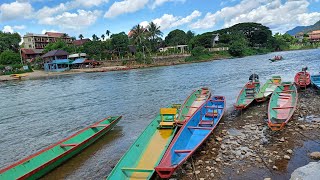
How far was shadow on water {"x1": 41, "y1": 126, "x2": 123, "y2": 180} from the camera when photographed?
10602 mm

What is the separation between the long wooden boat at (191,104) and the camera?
14034 mm

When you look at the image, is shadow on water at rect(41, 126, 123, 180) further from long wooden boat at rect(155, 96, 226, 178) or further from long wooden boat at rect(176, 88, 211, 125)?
long wooden boat at rect(176, 88, 211, 125)

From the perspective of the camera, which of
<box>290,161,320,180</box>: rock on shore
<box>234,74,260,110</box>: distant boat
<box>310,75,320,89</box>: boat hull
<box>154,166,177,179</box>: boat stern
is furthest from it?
<box>310,75,320,89</box>: boat hull

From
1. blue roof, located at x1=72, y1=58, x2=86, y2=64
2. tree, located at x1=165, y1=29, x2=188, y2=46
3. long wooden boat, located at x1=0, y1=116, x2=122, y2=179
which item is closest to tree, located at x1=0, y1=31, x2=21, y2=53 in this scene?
blue roof, located at x1=72, y1=58, x2=86, y2=64

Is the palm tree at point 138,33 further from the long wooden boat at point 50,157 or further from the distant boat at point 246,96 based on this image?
the long wooden boat at point 50,157

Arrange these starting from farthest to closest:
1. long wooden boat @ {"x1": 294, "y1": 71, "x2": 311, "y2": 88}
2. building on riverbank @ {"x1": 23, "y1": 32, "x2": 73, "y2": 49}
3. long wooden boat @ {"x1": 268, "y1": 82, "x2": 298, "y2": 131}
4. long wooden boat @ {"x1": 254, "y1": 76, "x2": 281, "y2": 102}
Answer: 1. building on riverbank @ {"x1": 23, "y1": 32, "x2": 73, "y2": 49}
2. long wooden boat @ {"x1": 294, "y1": 71, "x2": 311, "y2": 88}
3. long wooden boat @ {"x1": 254, "y1": 76, "x2": 281, "y2": 102}
4. long wooden boat @ {"x1": 268, "y1": 82, "x2": 298, "y2": 131}

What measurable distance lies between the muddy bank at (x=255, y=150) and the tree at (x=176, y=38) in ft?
310

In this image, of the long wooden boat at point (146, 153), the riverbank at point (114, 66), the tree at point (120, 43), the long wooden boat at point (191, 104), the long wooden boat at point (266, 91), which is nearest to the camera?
the long wooden boat at point (146, 153)

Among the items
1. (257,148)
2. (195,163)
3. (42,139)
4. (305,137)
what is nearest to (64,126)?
(42,139)

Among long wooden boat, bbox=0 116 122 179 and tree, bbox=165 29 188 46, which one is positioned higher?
tree, bbox=165 29 188 46

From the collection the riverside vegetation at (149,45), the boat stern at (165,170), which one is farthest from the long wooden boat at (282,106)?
the riverside vegetation at (149,45)

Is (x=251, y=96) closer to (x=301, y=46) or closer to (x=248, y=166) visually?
(x=248, y=166)

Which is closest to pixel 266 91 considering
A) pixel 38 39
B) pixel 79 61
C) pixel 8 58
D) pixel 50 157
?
pixel 50 157

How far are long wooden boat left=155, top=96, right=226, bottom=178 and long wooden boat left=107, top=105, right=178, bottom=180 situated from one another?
24.9 inches
